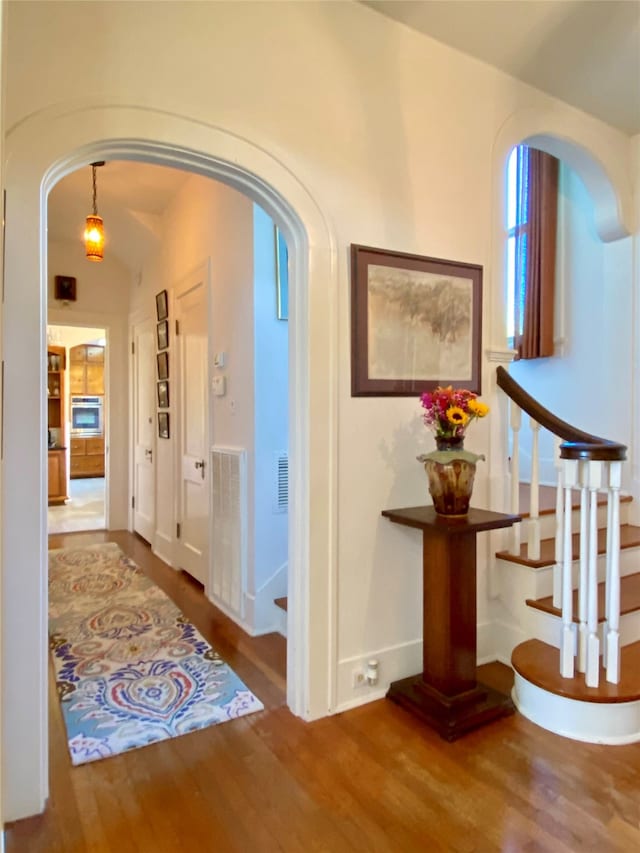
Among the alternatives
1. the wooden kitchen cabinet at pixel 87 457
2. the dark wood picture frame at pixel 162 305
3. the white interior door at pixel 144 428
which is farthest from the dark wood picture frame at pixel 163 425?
the wooden kitchen cabinet at pixel 87 457

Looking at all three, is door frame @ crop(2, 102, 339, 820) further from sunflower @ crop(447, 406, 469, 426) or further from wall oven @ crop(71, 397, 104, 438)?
wall oven @ crop(71, 397, 104, 438)

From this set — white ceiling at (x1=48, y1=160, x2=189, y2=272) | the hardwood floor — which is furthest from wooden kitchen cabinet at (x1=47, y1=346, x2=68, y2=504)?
the hardwood floor

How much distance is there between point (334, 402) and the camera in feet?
7.41

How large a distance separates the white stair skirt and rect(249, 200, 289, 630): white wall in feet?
5.27

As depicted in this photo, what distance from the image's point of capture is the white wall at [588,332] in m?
3.41

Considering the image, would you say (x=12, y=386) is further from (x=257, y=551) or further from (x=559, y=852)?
(x=559, y=852)

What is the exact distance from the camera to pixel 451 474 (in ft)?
7.21

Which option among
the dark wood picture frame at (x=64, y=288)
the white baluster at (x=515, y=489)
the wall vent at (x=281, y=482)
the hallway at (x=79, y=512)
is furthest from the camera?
the hallway at (x=79, y=512)

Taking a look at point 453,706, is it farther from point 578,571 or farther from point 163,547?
point 163,547

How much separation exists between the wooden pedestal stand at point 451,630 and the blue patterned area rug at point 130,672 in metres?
0.75

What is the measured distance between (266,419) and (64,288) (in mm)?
3586

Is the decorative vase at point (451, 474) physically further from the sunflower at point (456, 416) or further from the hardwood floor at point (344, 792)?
the hardwood floor at point (344, 792)

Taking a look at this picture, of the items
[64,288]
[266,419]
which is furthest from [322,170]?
[64,288]

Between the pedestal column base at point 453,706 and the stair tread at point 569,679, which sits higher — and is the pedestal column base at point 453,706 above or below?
below
